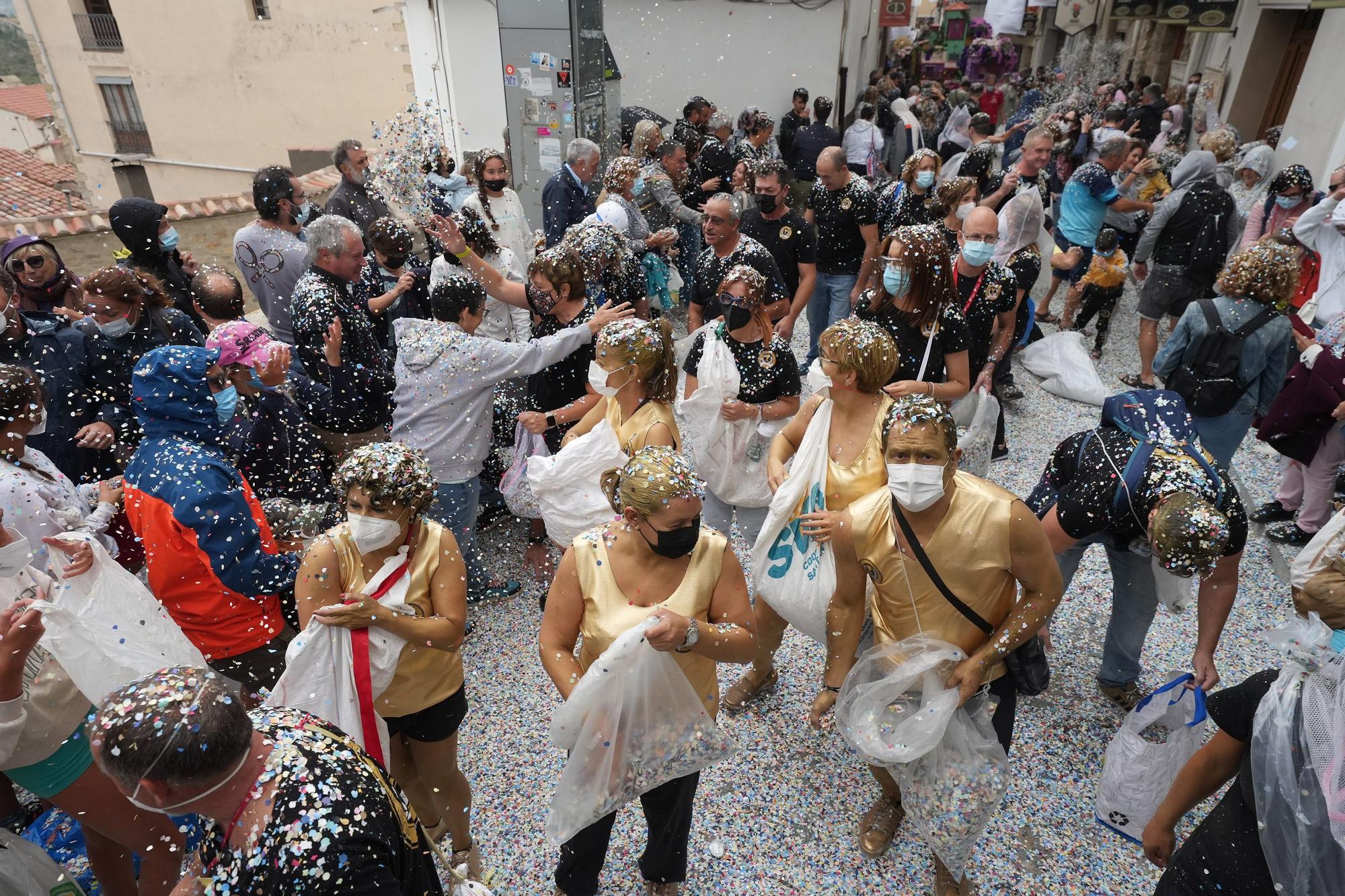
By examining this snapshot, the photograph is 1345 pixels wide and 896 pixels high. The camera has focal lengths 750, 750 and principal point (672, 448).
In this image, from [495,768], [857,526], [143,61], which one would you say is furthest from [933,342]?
[143,61]

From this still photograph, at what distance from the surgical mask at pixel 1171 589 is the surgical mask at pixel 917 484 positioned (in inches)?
47.0

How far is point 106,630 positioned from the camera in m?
2.09

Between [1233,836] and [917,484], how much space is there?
1.10 m

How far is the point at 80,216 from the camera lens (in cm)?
952

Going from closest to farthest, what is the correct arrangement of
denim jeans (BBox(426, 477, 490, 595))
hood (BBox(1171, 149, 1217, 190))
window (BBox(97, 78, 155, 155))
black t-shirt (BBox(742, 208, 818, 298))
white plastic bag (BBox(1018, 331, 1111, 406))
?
denim jeans (BBox(426, 477, 490, 595))
black t-shirt (BBox(742, 208, 818, 298))
white plastic bag (BBox(1018, 331, 1111, 406))
hood (BBox(1171, 149, 1217, 190))
window (BBox(97, 78, 155, 155))

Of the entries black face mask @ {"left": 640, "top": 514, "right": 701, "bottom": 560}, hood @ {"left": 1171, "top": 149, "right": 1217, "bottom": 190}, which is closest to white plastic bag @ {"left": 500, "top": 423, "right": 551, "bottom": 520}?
black face mask @ {"left": 640, "top": 514, "right": 701, "bottom": 560}

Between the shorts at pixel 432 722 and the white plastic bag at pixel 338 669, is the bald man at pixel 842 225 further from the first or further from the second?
the white plastic bag at pixel 338 669

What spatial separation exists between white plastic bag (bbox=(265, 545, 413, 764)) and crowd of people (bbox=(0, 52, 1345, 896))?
0.02 metres

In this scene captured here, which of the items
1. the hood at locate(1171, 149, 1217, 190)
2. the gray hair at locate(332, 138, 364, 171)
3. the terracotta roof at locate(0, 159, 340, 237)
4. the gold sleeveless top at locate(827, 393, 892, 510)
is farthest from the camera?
the terracotta roof at locate(0, 159, 340, 237)

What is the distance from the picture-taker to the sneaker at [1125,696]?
3213 mm

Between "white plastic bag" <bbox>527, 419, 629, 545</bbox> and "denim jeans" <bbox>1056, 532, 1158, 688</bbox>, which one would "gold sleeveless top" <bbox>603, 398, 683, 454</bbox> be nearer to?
"white plastic bag" <bbox>527, 419, 629, 545</bbox>

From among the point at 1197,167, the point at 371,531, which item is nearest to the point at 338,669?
the point at 371,531

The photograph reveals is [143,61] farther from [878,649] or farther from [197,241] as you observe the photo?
[878,649]

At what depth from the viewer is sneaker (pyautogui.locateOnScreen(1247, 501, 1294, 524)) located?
4.45m
